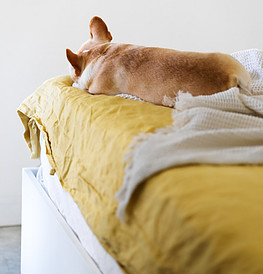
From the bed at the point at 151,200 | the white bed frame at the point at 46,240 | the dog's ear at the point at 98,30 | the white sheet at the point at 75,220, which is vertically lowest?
the white bed frame at the point at 46,240

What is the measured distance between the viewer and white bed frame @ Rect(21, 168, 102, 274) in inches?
46.1

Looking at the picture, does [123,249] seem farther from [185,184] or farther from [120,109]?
[120,109]

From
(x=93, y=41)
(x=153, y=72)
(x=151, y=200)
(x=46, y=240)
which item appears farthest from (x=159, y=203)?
(x=93, y=41)

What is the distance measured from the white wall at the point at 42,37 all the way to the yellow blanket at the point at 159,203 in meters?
1.39

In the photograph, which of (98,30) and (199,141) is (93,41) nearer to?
(98,30)

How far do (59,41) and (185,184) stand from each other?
2042 mm

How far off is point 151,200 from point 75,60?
2.90 ft

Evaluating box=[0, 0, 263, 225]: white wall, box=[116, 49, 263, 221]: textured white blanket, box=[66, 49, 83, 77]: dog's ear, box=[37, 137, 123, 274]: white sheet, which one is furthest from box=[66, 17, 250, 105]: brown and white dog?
box=[0, 0, 263, 225]: white wall

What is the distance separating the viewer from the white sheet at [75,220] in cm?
99

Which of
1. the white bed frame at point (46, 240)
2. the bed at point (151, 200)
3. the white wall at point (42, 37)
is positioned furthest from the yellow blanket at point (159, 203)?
the white wall at point (42, 37)

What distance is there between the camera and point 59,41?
256 cm

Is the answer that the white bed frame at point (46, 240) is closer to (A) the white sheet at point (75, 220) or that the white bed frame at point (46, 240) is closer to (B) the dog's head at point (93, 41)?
(A) the white sheet at point (75, 220)

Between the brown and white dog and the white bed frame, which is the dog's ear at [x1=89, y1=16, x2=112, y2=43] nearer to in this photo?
the brown and white dog

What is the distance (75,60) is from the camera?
58.7 inches
